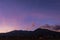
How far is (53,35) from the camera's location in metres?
45.9

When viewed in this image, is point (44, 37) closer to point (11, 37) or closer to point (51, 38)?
point (51, 38)

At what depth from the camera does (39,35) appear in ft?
152

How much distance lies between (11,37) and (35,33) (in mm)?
3337

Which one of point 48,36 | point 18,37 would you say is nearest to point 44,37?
point 48,36

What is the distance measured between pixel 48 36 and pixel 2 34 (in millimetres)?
6284

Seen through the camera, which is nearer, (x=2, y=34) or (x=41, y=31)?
(x=2, y=34)

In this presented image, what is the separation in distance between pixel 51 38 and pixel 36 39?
2045 mm

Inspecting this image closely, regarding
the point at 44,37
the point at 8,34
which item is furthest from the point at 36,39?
the point at 8,34

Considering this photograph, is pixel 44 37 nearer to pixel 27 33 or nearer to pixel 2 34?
pixel 27 33

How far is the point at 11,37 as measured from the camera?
45406mm

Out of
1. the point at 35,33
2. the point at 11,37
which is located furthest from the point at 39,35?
the point at 11,37

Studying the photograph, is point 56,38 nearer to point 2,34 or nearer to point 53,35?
point 53,35

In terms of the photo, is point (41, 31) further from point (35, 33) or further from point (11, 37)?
point (11, 37)

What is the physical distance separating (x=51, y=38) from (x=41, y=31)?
258 cm
